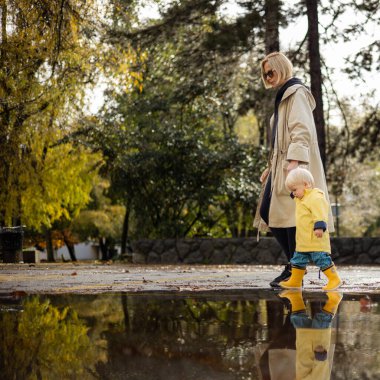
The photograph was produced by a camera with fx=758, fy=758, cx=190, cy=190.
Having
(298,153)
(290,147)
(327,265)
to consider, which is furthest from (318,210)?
(290,147)

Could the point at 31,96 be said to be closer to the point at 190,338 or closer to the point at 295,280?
the point at 295,280

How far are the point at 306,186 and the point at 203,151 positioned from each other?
42.7 ft

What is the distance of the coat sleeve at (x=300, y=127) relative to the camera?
7113 mm

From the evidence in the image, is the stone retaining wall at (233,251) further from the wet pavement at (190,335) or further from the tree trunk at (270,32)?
the wet pavement at (190,335)

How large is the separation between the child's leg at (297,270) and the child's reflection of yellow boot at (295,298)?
0.27m

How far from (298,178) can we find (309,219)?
1.26 ft

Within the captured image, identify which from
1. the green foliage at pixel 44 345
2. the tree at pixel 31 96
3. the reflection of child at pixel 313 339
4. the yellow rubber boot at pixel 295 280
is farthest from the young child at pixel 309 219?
the tree at pixel 31 96

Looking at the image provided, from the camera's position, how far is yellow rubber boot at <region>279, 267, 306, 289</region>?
23.4 ft

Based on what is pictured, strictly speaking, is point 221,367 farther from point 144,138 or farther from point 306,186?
point 144,138

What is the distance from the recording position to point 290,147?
23.5 feet

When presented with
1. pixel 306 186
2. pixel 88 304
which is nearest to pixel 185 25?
pixel 306 186

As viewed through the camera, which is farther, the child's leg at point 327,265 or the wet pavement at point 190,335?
the child's leg at point 327,265

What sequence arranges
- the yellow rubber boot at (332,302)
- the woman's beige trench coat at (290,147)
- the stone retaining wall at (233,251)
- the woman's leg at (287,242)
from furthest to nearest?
the stone retaining wall at (233,251) → the woman's leg at (287,242) → the woman's beige trench coat at (290,147) → the yellow rubber boot at (332,302)

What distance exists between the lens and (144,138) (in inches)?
820
